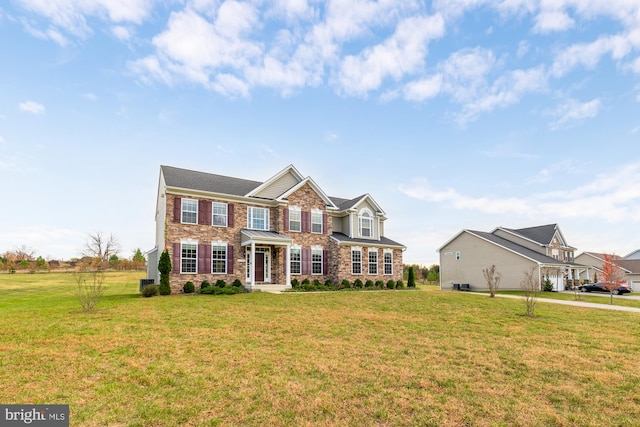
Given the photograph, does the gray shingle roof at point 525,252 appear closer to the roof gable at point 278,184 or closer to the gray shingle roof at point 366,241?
the gray shingle roof at point 366,241

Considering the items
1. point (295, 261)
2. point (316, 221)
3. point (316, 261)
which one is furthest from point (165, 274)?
point (316, 221)

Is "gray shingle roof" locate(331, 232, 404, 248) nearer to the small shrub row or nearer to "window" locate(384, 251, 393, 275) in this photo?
"window" locate(384, 251, 393, 275)

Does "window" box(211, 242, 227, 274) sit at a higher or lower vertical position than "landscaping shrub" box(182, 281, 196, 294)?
higher

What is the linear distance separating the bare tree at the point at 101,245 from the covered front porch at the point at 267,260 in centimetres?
3814

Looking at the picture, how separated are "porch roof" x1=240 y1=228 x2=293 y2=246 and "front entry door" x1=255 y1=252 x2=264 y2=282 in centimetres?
173

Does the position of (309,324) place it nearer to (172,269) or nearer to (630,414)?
(630,414)

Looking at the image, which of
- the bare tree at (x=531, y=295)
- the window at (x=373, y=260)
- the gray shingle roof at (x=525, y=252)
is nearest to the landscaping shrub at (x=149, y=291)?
the window at (x=373, y=260)

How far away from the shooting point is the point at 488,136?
21750 mm

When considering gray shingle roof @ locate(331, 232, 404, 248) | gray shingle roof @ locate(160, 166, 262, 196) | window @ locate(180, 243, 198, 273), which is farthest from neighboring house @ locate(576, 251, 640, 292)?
Result: window @ locate(180, 243, 198, 273)

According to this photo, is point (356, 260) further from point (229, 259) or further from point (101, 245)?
point (101, 245)

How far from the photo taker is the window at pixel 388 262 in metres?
29.0

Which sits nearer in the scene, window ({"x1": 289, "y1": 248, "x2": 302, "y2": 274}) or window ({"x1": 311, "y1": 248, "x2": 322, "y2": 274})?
window ({"x1": 289, "y1": 248, "x2": 302, "y2": 274})

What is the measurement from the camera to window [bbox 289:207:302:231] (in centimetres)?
2523

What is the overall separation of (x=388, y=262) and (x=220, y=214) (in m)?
14.8
